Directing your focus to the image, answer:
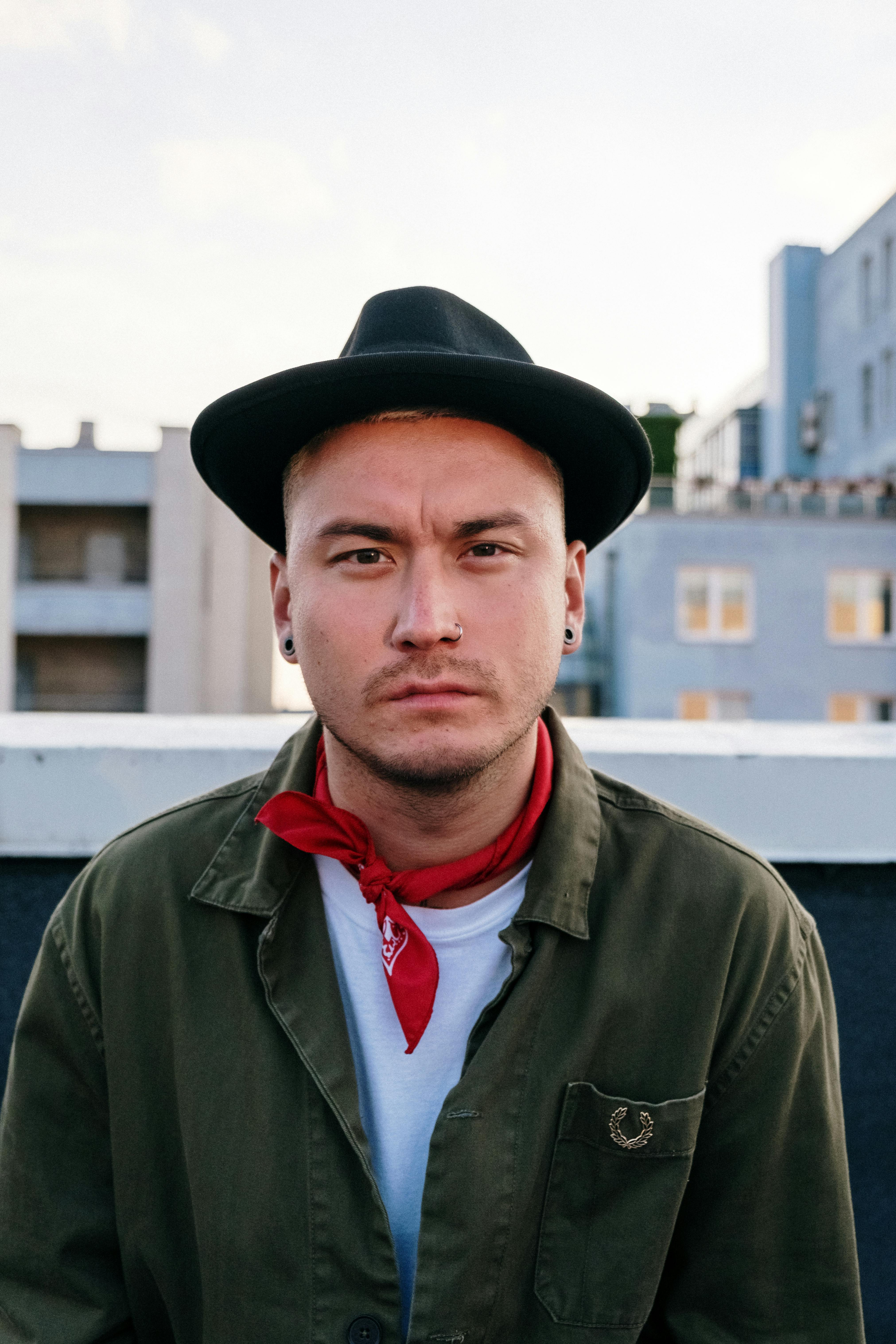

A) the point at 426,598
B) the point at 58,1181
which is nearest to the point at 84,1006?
the point at 58,1181

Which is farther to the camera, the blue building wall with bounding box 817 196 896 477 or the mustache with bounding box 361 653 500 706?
the blue building wall with bounding box 817 196 896 477

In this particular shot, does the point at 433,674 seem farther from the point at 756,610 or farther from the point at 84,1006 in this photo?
the point at 756,610

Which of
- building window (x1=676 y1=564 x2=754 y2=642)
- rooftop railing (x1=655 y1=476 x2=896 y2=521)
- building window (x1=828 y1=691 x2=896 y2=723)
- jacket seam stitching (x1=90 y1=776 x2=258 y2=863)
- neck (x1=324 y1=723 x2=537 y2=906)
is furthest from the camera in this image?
building window (x1=828 y1=691 x2=896 y2=723)

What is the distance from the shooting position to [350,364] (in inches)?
52.7

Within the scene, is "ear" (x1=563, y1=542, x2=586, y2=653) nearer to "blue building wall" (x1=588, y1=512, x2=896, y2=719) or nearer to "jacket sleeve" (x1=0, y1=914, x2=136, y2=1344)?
"jacket sleeve" (x1=0, y1=914, x2=136, y2=1344)

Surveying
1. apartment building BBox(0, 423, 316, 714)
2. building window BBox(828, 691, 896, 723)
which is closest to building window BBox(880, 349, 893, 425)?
building window BBox(828, 691, 896, 723)

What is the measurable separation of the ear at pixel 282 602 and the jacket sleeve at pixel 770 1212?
949 mm

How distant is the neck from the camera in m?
1.45

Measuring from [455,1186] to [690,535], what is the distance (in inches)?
827

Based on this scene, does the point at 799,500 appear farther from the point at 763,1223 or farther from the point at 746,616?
the point at 763,1223

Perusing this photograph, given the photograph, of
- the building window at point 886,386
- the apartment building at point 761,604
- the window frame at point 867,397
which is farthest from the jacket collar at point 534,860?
the window frame at point 867,397

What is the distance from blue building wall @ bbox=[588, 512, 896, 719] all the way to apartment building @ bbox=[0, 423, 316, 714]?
13.0 meters

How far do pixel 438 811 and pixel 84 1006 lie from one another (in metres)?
0.62

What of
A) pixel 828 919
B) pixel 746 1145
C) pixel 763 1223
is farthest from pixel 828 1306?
pixel 828 919
